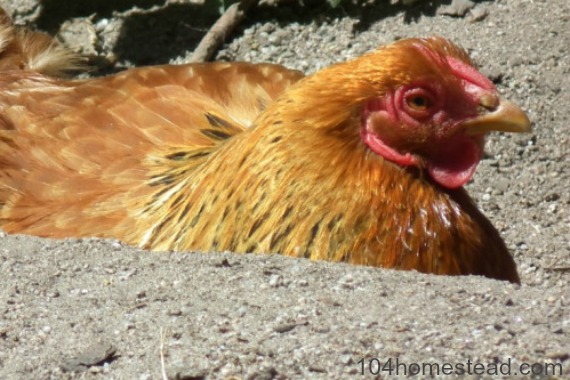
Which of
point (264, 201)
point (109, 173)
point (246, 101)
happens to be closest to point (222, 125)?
point (246, 101)

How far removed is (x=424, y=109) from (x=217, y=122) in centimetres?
131

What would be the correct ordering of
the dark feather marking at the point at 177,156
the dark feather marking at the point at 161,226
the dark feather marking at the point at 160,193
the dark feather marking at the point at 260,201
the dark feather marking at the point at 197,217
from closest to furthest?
1. the dark feather marking at the point at 260,201
2. the dark feather marking at the point at 197,217
3. the dark feather marking at the point at 161,226
4. the dark feather marking at the point at 160,193
5. the dark feather marking at the point at 177,156

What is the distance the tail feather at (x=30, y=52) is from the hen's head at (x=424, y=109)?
7.42ft

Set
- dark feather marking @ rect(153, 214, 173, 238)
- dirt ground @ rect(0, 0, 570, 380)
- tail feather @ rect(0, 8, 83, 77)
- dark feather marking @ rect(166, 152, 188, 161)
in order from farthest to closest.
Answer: tail feather @ rect(0, 8, 83, 77) → dark feather marking @ rect(166, 152, 188, 161) → dark feather marking @ rect(153, 214, 173, 238) → dirt ground @ rect(0, 0, 570, 380)

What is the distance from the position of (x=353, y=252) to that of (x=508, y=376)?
4.17ft

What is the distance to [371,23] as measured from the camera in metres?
7.67

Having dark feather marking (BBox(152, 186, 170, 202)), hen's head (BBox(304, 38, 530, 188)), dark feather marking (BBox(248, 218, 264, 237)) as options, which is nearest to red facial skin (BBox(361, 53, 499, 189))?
hen's head (BBox(304, 38, 530, 188))

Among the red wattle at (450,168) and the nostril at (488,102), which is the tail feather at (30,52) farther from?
the nostril at (488,102)

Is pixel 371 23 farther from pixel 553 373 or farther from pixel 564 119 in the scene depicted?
pixel 553 373

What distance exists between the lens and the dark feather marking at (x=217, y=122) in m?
5.57

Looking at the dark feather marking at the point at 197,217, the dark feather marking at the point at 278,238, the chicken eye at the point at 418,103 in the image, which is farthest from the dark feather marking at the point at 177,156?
the chicken eye at the point at 418,103

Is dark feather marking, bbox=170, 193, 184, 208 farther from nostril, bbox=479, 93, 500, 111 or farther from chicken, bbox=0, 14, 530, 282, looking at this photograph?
nostril, bbox=479, 93, 500, 111

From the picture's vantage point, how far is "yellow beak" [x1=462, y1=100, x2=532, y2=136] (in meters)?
4.59

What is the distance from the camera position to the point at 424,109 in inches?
181
